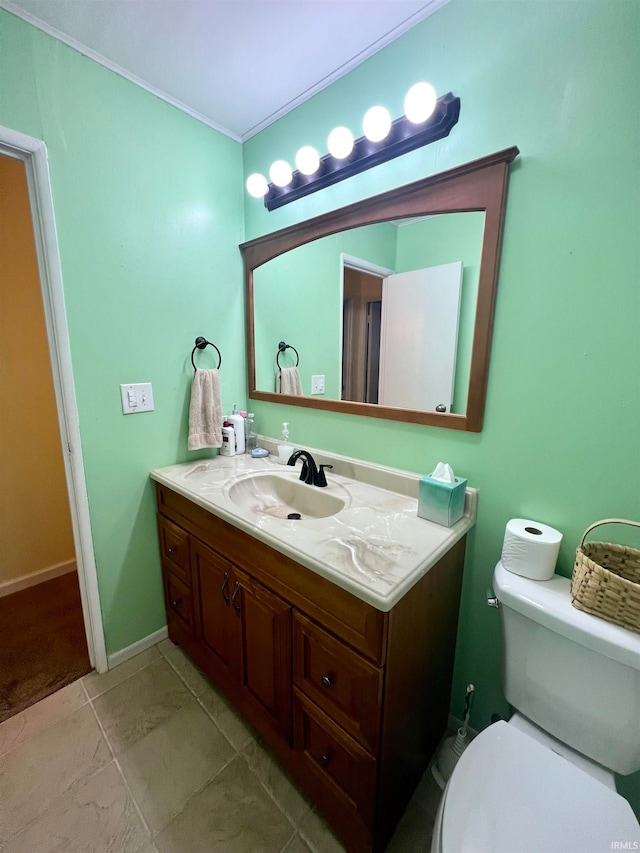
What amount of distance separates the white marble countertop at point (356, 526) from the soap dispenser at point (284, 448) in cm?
4

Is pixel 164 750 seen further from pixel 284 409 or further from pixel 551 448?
pixel 551 448

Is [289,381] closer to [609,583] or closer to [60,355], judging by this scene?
[60,355]

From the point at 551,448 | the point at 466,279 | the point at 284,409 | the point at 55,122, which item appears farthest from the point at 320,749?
the point at 55,122

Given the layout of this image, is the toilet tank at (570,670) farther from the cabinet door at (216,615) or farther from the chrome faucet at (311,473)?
the cabinet door at (216,615)

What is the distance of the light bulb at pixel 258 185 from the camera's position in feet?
4.89

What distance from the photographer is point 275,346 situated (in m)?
1.72

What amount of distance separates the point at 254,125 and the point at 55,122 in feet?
2.51

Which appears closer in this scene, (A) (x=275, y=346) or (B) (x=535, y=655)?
(B) (x=535, y=655)

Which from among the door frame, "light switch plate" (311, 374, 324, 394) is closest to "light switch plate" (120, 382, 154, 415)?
the door frame

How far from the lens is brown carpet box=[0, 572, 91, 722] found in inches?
57.6

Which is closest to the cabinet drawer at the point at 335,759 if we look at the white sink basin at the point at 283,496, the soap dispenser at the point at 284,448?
the white sink basin at the point at 283,496

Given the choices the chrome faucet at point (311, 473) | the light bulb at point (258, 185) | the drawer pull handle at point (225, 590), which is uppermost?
the light bulb at point (258, 185)

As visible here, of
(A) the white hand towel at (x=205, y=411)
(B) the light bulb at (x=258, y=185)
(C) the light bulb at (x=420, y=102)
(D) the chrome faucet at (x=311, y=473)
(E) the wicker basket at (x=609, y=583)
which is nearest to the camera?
(E) the wicker basket at (x=609, y=583)

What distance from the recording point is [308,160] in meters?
1.32
